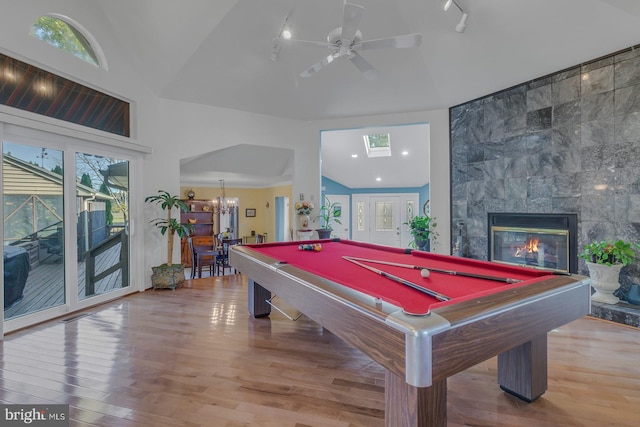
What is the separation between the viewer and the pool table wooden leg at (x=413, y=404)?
112 centimetres

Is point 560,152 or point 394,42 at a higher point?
point 394,42

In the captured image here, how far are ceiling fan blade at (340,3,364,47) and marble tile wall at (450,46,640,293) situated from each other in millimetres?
3027

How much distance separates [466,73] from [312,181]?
3.24 meters

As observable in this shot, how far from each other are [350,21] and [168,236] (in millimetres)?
3986

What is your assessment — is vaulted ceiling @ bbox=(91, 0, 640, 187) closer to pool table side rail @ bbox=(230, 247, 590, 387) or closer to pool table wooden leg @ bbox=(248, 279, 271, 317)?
pool table wooden leg @ bbox=(248, 279, 271, 317)

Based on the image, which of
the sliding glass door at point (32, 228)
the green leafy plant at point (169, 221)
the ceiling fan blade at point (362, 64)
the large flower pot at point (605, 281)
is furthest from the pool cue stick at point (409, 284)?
the sliding glass door at point (32, 228)

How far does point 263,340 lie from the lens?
8.84ft

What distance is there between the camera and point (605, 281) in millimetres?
3279

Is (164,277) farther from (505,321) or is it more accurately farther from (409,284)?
(505,321)

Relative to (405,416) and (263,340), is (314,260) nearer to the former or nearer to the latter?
(263,340)

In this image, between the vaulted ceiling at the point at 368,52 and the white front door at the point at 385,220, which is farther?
the white front door at the point at 385,220

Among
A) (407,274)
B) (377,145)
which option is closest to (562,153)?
(407,274)

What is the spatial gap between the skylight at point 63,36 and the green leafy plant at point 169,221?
6.20 feet

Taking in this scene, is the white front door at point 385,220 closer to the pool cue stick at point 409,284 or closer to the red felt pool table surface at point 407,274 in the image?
the red felt pool table surface at point 407,274
